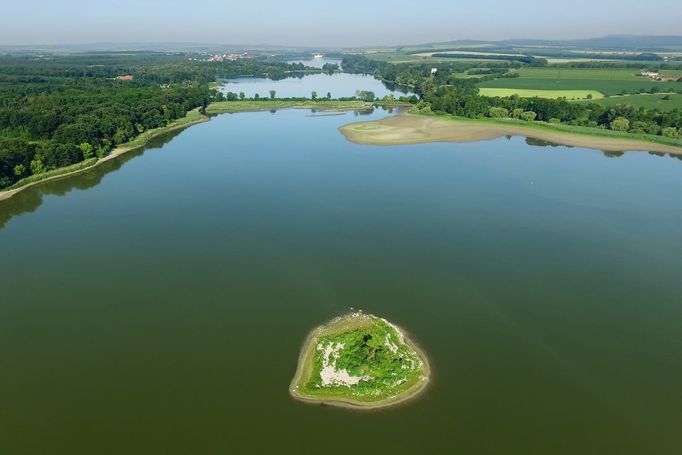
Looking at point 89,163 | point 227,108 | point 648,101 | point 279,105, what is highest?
point 648,101

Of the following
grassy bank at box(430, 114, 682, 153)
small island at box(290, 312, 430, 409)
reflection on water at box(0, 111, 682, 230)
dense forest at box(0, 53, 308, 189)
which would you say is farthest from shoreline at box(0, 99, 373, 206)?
small island at box(290, 312, 430, 409)

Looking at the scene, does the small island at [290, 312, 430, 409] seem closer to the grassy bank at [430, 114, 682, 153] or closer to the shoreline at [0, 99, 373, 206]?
the shoreline at [0, 99, 373, 206]

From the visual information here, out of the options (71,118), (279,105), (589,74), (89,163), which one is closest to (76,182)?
(89,163)

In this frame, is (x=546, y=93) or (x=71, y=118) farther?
(x=546, y=93)

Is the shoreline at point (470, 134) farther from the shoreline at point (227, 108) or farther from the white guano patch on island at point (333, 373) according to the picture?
the white guano patch on island at point (333, 373)

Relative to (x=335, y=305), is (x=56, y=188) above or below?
above

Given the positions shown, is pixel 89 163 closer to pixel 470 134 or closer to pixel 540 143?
pixel 470 134

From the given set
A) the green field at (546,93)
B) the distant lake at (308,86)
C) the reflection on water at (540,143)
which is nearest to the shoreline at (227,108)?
the distant lake at (308,86)
